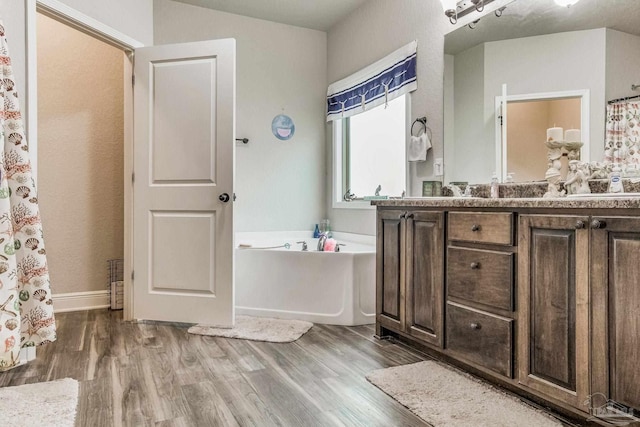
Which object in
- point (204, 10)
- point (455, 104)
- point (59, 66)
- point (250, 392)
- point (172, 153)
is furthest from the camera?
point (204, 10)

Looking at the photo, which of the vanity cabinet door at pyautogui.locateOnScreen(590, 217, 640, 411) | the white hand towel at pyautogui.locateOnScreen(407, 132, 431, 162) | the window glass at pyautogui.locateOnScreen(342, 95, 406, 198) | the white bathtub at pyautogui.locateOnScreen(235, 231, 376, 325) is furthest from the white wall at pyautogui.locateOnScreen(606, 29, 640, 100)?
the white bathtub at pyautogui.locateOnScreen(235, 231, 376, 325)

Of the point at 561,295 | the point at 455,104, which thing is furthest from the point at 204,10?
the point at 561,295

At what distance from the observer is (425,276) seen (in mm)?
2348

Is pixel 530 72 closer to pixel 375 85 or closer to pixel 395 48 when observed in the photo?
pixel 395 48

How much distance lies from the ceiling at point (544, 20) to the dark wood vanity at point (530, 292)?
1112mm

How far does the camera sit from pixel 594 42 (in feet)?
7.06

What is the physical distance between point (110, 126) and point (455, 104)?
2884mm

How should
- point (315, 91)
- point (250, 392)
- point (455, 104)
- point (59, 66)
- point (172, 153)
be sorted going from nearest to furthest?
point (250, 392)
point (455, 104)
point (172, 153)
point (59, 66)
point (315, 91)

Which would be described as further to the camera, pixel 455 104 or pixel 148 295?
pixel 148 295

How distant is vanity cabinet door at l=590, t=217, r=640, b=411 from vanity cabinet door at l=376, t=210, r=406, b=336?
3.69ft

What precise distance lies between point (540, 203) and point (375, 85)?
7.44ft

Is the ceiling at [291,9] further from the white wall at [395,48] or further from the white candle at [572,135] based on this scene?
the white candle at [572,135]

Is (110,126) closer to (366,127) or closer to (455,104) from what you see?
(366,127)

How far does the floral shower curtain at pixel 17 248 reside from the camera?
208 centimetres
